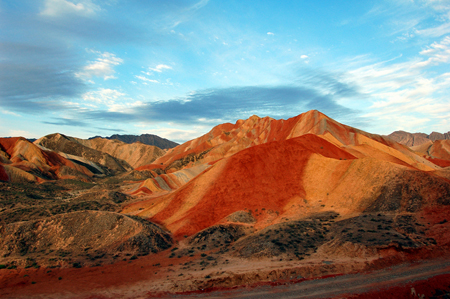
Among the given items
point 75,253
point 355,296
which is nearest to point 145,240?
point 75,253

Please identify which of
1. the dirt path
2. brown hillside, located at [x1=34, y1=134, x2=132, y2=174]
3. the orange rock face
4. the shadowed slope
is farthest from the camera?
brown hillside, located at [x1=34, y1=134, x2=132, y2=174]

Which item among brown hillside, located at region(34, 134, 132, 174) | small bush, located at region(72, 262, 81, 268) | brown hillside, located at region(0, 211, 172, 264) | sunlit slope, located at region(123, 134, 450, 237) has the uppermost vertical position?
brown hillside, located at region(34, 134, 132, 174)

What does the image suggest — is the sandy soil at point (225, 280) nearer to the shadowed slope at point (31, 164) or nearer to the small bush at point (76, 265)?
the small bush at point (76, 265)

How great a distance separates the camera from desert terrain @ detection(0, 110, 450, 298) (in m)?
17.9

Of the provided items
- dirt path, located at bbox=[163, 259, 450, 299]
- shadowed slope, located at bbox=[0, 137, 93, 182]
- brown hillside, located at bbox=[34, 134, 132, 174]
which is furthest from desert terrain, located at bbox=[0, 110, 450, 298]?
brown hillside, located at bbox=[34, 134, 132, 174]

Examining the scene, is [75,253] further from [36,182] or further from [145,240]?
[36,182]

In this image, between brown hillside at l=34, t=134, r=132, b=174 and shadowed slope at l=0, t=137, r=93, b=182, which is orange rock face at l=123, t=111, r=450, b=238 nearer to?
shadowed slope at l=0, t=137, r=93, b=182

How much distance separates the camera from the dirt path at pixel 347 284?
15734 mm

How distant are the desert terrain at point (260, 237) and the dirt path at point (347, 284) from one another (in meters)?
0.06

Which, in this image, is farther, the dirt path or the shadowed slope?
the shadowed slope

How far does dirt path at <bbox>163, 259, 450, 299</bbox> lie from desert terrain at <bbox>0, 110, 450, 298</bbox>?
6 centimetres

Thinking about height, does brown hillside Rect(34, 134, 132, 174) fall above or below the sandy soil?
above

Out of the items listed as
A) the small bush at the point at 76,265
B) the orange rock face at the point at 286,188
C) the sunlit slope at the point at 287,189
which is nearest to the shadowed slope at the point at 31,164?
the orange rock face at the point at 286,188

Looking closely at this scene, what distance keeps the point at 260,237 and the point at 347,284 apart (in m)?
10.6
